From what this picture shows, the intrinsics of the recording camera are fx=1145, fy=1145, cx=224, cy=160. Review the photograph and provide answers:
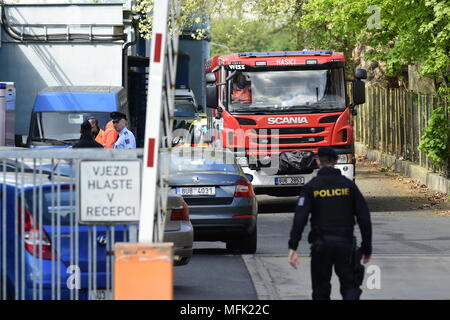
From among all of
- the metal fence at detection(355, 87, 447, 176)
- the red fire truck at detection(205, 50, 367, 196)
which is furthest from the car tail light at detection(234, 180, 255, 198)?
the metal fence at detection(355, 87, 447, 176)

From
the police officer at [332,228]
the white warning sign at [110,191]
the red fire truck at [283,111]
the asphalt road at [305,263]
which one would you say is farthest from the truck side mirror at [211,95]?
the white warning sign at [110,191]

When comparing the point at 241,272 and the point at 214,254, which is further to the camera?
the point at 214,254

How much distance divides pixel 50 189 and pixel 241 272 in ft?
18.5

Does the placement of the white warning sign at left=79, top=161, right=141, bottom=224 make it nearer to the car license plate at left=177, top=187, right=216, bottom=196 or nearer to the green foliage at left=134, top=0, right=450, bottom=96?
the car license plate at left=177, top=187, right=216, bottom=196

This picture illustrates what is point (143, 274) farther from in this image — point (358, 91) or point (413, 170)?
point (413, 170)

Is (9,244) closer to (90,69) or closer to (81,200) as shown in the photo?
(81,200)

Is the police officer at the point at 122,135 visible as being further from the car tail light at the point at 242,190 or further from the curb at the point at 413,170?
the curb at the point at 413,170

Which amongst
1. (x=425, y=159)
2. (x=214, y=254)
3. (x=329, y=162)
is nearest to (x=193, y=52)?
(x=425, y=159)

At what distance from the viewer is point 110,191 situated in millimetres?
8094

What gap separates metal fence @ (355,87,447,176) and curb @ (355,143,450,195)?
21 cm

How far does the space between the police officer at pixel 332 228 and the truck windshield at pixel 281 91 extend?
12.9 meters

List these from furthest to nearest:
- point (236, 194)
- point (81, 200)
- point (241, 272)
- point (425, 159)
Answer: point (425, 159), point (236, 194), point (241, 272), point (81, 200)

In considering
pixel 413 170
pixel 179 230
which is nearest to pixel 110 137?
pixel 179 230

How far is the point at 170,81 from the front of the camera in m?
8.27
